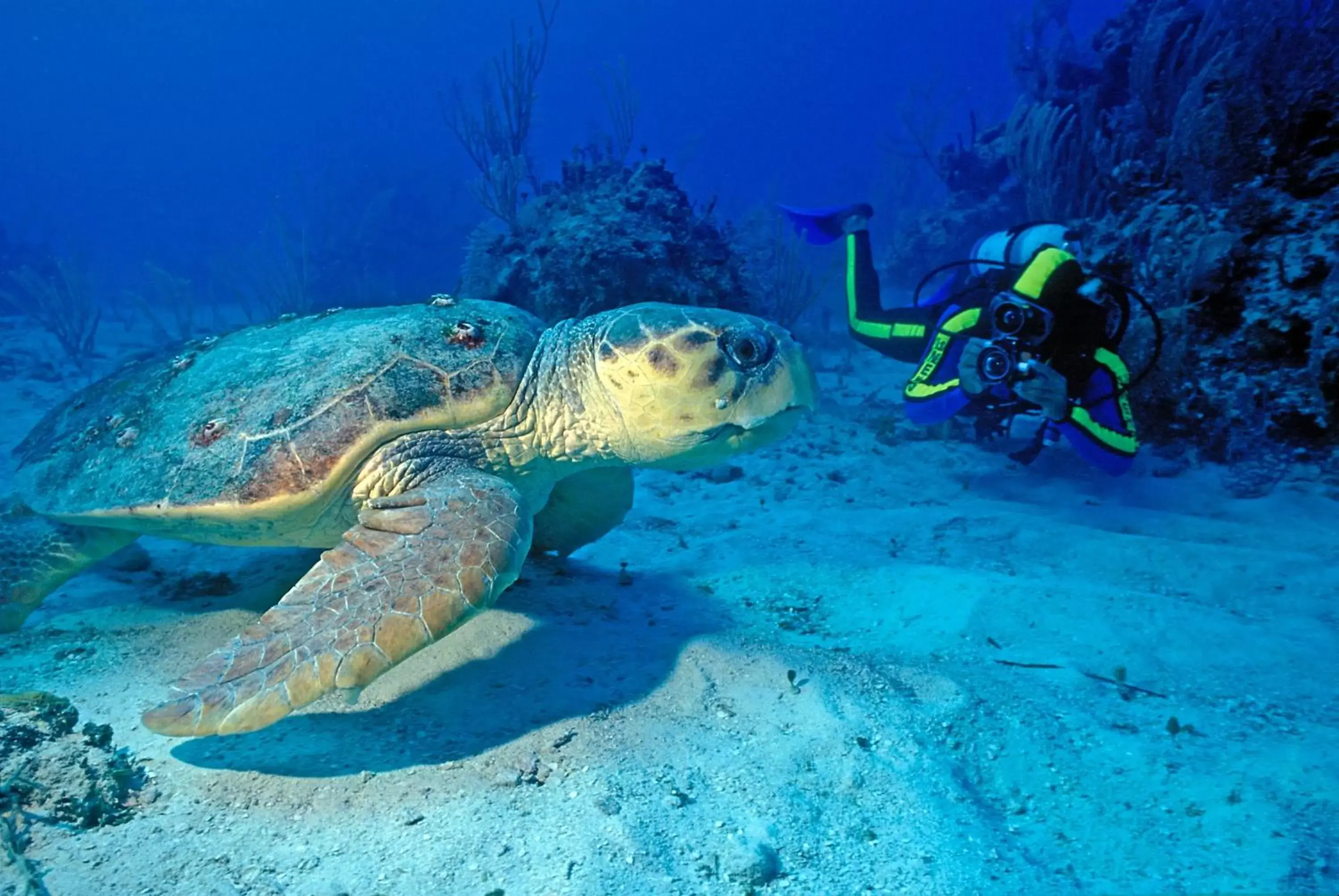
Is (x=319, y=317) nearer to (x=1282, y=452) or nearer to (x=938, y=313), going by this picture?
(x=938, y=313)

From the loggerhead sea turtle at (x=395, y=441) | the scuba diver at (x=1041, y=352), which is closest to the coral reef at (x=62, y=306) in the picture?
the loggerhead sea turtle at (x=395, y=441)

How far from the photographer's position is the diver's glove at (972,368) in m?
5.02

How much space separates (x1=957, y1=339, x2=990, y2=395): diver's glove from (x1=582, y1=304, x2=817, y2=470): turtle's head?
263 centimetres

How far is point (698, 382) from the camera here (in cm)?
281

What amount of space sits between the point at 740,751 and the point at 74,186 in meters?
85.0

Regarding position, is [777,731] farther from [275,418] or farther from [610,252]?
[610,252]

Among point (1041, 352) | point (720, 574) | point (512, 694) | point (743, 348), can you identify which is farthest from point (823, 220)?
point (512, 694)

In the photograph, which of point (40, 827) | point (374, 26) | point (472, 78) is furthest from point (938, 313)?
point (374, 26)

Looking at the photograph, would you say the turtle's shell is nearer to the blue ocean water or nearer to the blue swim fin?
the blue ocean water

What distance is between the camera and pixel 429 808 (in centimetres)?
189

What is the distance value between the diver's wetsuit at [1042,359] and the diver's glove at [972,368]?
13 cm

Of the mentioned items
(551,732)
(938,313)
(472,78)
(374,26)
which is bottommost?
(551,732)

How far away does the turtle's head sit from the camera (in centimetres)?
282

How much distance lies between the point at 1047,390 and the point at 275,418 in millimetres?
4949
